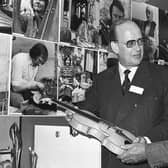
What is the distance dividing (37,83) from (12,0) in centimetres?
40

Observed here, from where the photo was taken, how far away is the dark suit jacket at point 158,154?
3.75 feet

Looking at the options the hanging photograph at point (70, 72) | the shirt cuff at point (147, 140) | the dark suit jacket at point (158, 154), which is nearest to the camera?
the dark suit jacket at point (158, 154)

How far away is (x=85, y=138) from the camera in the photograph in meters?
1.34

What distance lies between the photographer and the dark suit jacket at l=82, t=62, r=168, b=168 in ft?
4.59

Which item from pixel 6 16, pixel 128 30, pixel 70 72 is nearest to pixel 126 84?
pixel 128 30

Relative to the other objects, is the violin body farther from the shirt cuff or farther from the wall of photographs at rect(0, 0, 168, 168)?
the wall of photographs at rect(0, 0, 168, 168)

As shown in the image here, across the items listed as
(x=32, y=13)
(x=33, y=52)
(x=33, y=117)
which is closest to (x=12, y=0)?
(x=32, y=13)

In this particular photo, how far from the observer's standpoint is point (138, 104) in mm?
1429

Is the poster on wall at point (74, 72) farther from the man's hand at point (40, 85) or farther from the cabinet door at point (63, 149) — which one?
the cabinet door at point (63, 149)

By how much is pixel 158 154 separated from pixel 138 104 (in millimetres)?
326

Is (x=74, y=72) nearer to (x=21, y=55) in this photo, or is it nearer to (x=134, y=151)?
(x=21, y=55)

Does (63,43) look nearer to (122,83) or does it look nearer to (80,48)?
(80,48)

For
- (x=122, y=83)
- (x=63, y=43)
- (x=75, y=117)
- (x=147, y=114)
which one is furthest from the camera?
(x=63, y=43)

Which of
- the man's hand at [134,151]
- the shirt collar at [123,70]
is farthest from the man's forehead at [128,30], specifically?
the man's hand at [134,151]
